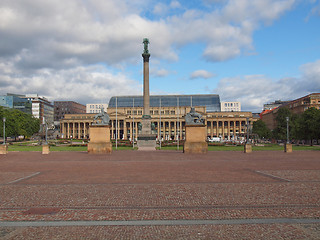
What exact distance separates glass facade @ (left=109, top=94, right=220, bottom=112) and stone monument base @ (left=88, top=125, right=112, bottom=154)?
128 metres

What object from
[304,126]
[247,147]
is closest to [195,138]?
[247,147]

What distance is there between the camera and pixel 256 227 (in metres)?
7.79

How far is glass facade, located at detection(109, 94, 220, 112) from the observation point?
16425cm

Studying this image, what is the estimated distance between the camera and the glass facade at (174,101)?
164 metres

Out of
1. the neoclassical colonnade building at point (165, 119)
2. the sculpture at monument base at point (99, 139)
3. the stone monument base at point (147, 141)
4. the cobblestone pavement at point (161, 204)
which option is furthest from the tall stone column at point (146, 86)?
the neoclassical colonnade building at point (165, 119)

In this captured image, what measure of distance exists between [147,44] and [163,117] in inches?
3316

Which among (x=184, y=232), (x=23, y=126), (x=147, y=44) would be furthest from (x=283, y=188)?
(x=23, y=126)

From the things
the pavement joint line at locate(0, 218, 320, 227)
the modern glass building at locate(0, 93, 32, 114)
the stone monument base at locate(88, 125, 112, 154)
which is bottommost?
the pavement joint line at locate(0, 218, 320, 227)

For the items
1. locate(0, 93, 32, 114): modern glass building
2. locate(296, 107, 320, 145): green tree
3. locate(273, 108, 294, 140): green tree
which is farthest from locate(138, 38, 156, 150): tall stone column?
locate(0, 93, 32, 114): modern glass building

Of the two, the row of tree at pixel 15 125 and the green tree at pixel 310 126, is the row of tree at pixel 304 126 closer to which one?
the green tree at pixel 310 126

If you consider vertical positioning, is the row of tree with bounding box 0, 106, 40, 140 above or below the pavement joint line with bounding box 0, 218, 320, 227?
above

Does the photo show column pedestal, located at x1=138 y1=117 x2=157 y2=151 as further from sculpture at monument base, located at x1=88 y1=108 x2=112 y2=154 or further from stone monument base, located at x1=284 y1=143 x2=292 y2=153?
stone monument base, located at x1=284 y1=143 x2=292 y2=153

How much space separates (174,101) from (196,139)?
131m

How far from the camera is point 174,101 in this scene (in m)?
165
